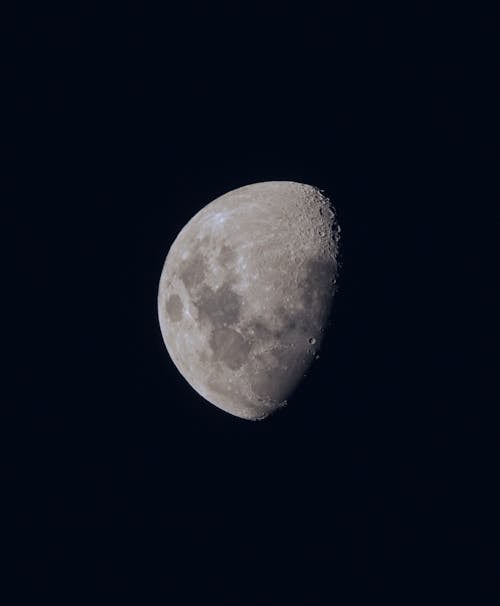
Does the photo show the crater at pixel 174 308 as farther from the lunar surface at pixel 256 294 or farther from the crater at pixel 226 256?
the crater at pixel 226 256

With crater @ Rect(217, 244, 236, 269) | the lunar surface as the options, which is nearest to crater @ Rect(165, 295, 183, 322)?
the lunar surface

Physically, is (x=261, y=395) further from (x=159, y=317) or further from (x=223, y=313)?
(x=159, y=317)

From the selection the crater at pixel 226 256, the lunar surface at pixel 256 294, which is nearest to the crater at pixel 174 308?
the lunar surface at pixel 256 294

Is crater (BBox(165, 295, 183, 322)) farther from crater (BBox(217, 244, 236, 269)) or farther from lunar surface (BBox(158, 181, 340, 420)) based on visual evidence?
crater (BBox(217, 244, 236, 269))

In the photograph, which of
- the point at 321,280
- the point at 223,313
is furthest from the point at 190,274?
the point at 321,280

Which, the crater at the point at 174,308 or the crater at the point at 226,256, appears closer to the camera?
the crater at the point at 226,256

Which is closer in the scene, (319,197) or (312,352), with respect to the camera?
(312,352)

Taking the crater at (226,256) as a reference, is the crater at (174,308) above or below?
below
